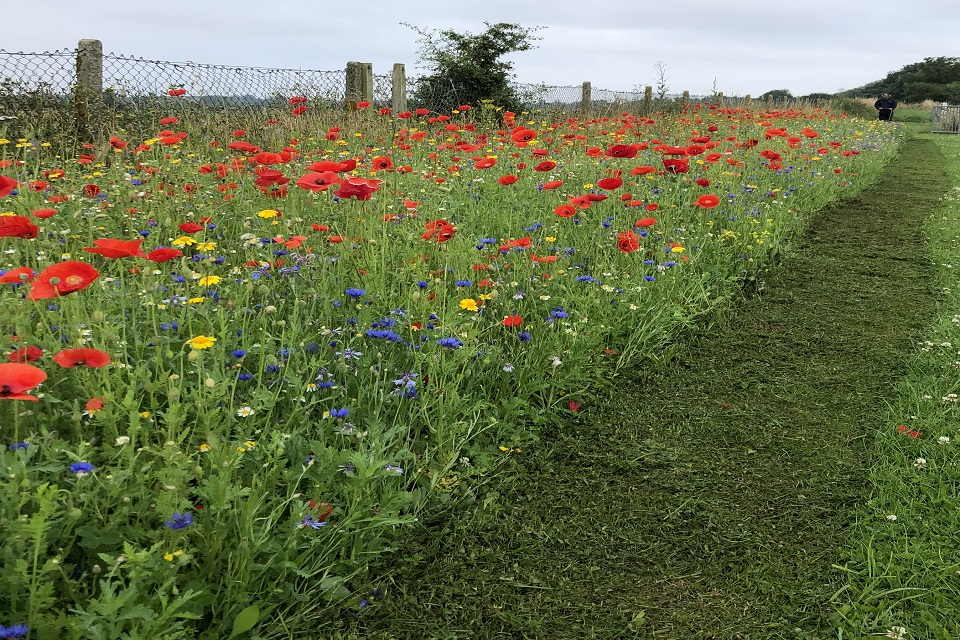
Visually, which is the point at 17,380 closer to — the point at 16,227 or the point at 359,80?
the point at 16,227

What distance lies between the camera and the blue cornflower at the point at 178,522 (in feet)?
5.40

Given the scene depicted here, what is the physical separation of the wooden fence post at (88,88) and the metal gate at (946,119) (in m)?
27.9

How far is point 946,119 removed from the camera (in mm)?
25875

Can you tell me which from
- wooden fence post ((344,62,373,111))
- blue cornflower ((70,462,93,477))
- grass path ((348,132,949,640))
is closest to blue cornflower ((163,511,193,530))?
blue cornflower ((70,462,93,477))

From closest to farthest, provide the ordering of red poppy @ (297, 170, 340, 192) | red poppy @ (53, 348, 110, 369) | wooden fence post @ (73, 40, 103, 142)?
red poppy @ (53, 348, 110, 369) < red poppy @ (297, 170, 340, 192) < wooden fence post @ (73, 40, 103, 142)

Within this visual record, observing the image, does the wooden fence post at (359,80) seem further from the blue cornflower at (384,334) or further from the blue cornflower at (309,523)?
the blue cornflower at (309,523)

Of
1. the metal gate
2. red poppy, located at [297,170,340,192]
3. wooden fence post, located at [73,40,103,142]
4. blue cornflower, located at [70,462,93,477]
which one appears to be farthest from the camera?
the metal gate

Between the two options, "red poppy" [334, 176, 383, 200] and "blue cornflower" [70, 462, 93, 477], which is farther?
"red poppy" [334, 176, 383, 200]

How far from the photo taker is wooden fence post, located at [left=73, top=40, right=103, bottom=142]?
7.79m

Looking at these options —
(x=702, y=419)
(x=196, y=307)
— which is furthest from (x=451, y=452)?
(x=702, y=419)

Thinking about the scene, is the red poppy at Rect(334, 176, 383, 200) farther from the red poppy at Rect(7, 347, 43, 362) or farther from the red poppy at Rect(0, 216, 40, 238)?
the red poppy at Rect(7, 347, 43, 362)

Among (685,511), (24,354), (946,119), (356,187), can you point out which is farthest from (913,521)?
(946,119)

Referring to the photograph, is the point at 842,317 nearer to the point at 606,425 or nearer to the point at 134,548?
the point at 606,425

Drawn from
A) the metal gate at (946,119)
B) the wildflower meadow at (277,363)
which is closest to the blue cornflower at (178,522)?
the wildflower meadow at (277,363)
